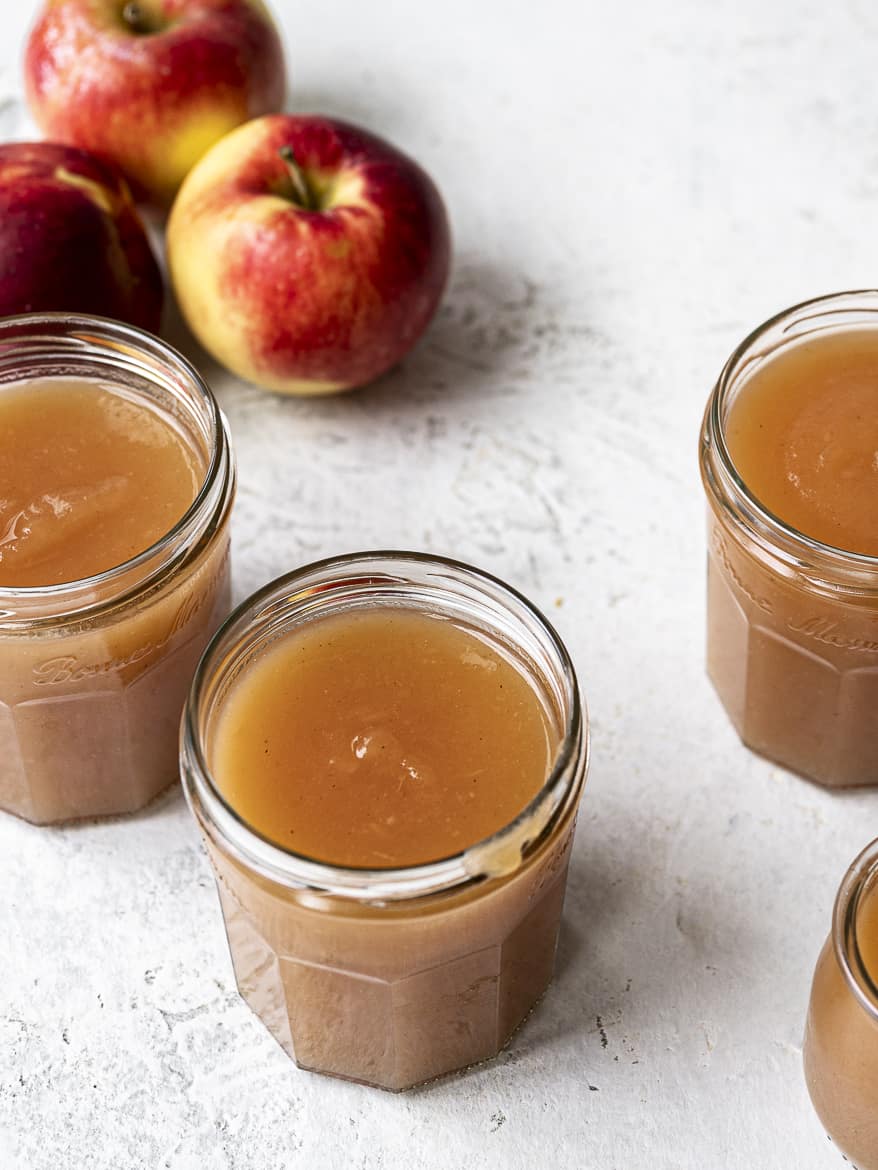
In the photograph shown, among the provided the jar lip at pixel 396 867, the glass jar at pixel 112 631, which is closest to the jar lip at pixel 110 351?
the glass jar at pixel 112 631

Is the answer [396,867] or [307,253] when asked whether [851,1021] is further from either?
[307,253]

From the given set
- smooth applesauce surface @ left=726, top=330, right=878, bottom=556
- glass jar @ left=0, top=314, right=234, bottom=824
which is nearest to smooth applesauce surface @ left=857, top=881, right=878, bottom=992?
smooth applesauce surface @ left=726, top=330, right=878, bottom=556

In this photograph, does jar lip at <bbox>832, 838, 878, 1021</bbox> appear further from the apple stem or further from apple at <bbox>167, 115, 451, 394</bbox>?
the apple stem

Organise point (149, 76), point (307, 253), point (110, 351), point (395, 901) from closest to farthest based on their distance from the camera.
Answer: point (395, 901), point (110, 351), point (307, 253), point (149, 76)

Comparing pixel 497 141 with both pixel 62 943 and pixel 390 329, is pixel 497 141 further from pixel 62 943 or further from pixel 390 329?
pixel 62 943

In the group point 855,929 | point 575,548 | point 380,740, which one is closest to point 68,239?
point 575,548

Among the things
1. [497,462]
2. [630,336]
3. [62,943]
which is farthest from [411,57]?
[62,943]

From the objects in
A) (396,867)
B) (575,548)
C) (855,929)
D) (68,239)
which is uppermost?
(68,239)
